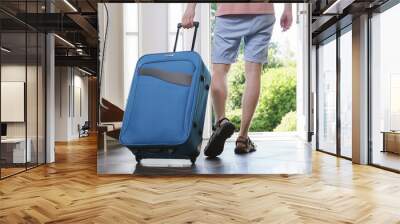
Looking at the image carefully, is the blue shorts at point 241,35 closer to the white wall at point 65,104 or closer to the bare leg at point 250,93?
the bare leg at point 250,93

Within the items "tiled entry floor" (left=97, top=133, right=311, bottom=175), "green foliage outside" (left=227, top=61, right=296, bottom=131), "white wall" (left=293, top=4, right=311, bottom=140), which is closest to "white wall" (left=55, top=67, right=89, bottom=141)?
→ "tiled entry floor" (left=97, top=133, right=311, bottom=175)

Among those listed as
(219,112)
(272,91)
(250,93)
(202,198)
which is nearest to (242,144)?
(219,112)

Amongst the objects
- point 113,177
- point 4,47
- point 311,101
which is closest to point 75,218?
point 113,177

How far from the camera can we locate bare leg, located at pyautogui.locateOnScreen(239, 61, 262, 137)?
4676 mm

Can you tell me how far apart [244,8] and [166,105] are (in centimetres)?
128

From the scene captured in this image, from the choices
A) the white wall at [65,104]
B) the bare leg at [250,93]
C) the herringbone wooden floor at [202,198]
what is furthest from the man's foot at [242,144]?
the white wall at [65,104]

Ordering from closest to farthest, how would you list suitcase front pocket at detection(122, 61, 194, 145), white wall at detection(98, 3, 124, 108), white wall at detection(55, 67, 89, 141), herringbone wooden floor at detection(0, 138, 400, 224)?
herringbone wooden floor at detection(0, 138, 400, 224) → suitcase front pocket at detection(122, 61, 194, 145) → white wall at detection(98, 3, 124, 108) → white wall at detection(55, 67, 89, 141)

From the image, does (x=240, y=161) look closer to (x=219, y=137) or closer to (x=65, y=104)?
(x=219, y=137)

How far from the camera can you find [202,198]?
11.3 feet

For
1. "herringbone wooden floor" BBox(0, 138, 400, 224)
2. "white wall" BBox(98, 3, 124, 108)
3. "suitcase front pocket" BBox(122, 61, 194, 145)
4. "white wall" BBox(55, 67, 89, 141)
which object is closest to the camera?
"herringbone wooden floor" BBox(0, 138, 400, 224)

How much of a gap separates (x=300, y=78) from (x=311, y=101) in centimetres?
27

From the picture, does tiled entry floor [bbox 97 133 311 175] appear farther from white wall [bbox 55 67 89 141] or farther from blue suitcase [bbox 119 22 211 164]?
white wall [bbox 55 67 89 141]

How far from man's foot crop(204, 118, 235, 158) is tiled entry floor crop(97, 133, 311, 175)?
5 centimetres

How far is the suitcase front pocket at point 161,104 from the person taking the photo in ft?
14.7
